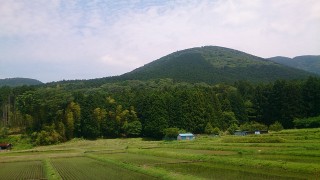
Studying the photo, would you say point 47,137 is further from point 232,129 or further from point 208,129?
point 232,129

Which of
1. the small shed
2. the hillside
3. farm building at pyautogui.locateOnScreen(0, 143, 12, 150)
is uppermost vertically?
the hillside

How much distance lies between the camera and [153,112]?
7875 centimetres

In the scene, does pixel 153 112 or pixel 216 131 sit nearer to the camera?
pixel 216 131

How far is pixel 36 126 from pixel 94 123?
47.0 ft

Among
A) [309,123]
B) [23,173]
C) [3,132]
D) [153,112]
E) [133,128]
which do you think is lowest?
[23,173]

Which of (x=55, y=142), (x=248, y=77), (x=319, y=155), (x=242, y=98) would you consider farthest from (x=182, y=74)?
(x=319, y=155)

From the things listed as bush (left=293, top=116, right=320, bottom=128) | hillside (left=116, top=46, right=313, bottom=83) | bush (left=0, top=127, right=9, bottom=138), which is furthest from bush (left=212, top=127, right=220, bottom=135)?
hillside (left=116, top=46, right=313, bottom=83)

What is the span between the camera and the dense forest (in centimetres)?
7725

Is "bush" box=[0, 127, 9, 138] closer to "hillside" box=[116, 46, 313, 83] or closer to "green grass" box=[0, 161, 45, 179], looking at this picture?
"green grass" box=[0, 161, 45, 179]

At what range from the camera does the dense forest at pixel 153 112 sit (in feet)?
253

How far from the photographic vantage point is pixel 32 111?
83.7 meters

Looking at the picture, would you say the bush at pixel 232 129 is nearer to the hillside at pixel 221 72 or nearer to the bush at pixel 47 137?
the bush at pixel 47 137

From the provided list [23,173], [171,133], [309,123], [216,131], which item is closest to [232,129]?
[216,131]

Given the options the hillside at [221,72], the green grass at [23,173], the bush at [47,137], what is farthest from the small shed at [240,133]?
the hillside at [221,72]
